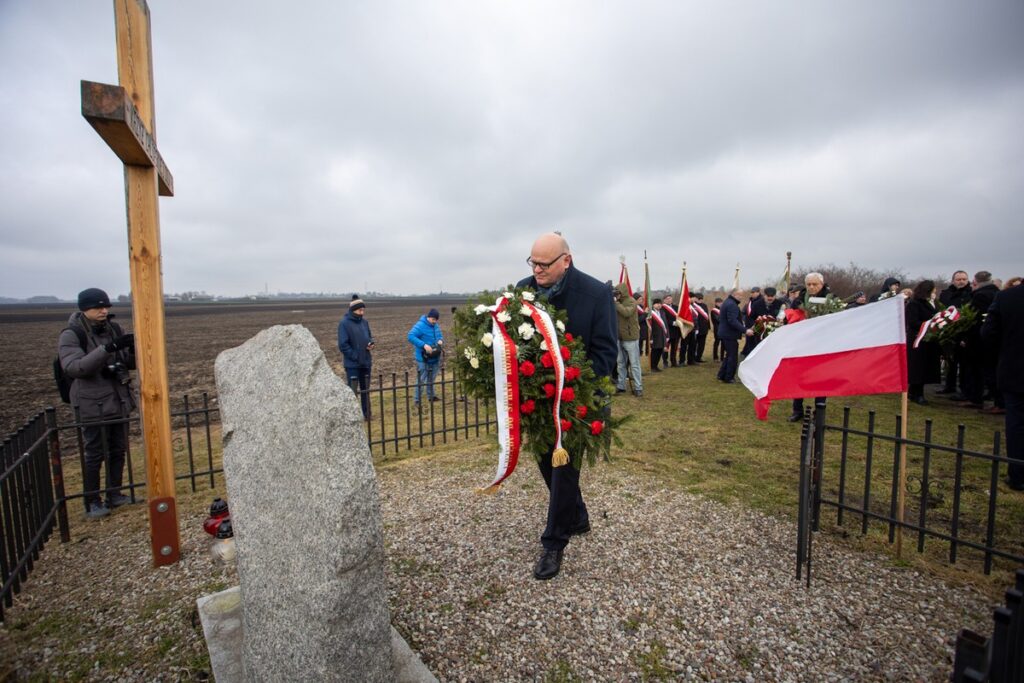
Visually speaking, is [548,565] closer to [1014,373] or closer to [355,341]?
[1014,373]

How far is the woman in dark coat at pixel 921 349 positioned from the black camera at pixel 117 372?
12220 millimetres

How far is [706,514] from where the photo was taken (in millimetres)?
4914

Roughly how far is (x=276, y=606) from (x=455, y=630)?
4.87 ft

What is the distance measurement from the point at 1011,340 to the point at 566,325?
5.07 m

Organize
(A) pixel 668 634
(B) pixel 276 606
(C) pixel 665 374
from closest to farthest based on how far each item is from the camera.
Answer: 1. (B) pixel 276 606
2. (A) pixel 668 634
3. (C) pixel 665 374

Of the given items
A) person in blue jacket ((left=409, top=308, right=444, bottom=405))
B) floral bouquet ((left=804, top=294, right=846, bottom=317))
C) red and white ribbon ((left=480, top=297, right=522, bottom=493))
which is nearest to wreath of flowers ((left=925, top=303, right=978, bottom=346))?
floral bouquet ((left=804, top=294, right=846, bottom=317))

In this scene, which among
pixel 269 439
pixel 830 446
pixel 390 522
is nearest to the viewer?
pixel 269 439

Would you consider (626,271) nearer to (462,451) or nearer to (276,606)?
(462,451)

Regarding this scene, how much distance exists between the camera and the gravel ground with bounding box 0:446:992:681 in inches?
118

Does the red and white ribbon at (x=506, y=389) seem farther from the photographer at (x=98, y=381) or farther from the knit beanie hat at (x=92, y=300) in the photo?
the knit beanie hat at (x=92, y=300)

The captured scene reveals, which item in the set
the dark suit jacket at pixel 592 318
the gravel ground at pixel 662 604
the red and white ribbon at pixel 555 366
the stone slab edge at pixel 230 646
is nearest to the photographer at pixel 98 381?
the stone slab edge at pixel 230 646

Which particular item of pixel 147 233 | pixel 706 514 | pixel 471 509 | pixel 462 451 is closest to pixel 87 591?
pixel 147 233

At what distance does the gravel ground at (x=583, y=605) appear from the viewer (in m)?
3.00

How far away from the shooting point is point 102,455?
5.19 m
